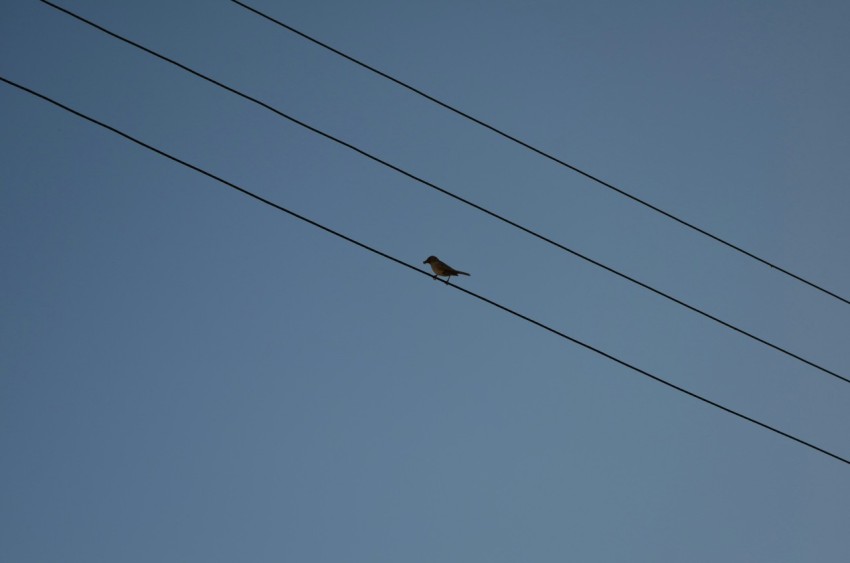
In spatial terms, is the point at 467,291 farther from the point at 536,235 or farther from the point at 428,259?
the point at 428,259

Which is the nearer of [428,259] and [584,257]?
[584,257]

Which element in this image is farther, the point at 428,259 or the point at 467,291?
the point at 428,259

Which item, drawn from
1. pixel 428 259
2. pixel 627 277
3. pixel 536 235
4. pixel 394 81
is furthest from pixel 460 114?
pixel 428 259

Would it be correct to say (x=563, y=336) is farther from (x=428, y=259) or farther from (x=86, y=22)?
(x=428, y=259)

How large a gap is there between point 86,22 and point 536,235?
13.4 ft

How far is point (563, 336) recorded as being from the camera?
1065cm

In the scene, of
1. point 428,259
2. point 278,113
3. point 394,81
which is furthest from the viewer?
point 428,259

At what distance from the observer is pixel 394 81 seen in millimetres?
11195

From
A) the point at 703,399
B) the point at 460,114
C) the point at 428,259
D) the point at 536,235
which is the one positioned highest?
the point at 428,259

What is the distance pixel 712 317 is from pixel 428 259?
22.9ft

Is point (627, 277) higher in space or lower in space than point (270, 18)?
lower

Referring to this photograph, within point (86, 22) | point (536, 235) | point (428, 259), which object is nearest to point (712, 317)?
point (536, 235)

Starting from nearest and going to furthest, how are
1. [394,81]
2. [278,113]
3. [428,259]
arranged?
[278,113] < [394,81] < [428,259]

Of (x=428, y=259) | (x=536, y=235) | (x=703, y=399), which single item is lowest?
(x=703, y=399)
